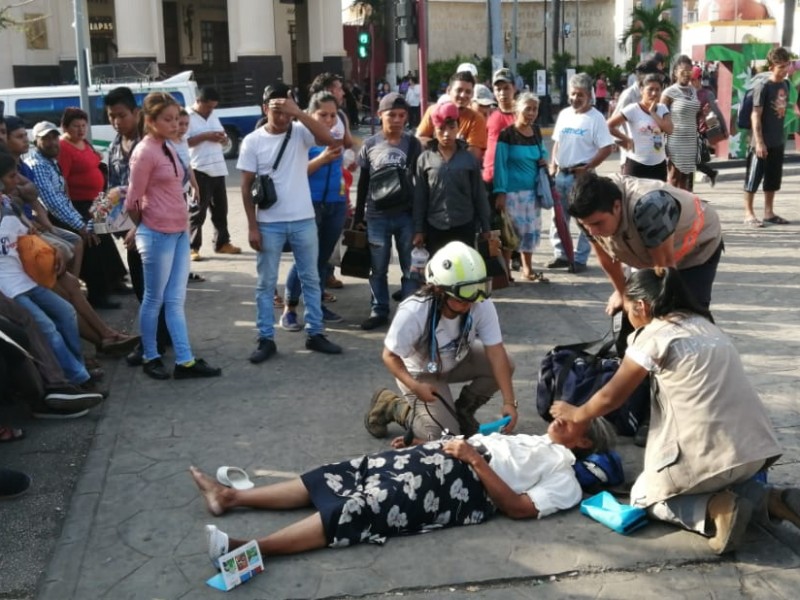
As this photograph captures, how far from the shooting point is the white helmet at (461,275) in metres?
4.54

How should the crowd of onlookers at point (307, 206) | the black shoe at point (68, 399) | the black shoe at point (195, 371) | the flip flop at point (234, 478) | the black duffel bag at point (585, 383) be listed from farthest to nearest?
1. the black shoe at point (195, 371)
2. the black shoe at point (68, 399)
3. the crowd of onlookers at point (307, 206)
4. the black duffel bag at point (585, 383)
5. the flip flop at point (234, 478)

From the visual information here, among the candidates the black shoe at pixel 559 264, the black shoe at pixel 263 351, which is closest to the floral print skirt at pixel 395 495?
→ the black shoe at pixel 263 351

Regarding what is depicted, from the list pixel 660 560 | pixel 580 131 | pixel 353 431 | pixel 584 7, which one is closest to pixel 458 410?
pixel 353 431

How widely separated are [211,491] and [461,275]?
4.93 ft

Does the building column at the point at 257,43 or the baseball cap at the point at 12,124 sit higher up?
the building column at the point at 257,43

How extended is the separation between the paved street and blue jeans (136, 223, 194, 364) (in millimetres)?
257

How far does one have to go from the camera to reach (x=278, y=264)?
640 centimetres

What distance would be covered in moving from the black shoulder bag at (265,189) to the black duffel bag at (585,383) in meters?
2.17

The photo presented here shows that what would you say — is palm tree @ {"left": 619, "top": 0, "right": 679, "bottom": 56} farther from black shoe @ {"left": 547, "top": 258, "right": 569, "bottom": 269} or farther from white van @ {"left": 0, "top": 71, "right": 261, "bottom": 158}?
black shoe @ {"left": 547, "top": 258, "right": 569, "bottom": 269}

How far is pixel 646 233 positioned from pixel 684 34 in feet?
85.2

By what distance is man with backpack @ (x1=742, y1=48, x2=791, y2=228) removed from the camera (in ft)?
32.7

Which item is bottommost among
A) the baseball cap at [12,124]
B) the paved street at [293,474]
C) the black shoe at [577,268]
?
the paved street at [293,474]

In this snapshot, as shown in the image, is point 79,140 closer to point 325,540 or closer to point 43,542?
point 43,542

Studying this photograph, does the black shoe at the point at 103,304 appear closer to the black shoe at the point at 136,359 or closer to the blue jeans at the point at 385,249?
the black shoe at the point at 136,359
